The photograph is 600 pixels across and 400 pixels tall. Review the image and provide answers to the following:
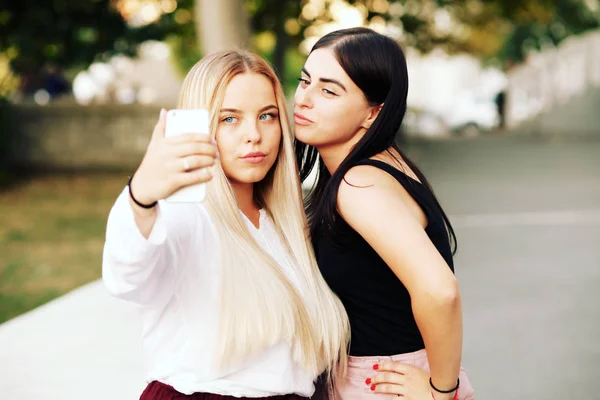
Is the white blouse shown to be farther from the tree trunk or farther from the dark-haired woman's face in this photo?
the tree trunk

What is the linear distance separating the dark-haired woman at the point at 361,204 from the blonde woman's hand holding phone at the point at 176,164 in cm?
66

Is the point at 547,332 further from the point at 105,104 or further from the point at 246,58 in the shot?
the point at 105,104

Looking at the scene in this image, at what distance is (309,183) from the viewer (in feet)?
18.5

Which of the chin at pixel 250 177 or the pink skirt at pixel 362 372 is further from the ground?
the chin at pixel 250 177

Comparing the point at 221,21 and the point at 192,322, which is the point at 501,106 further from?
the point at 192,322

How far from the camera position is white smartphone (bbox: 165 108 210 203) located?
1.42 m

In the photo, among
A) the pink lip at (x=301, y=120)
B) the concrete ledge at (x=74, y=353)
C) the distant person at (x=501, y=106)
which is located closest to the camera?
the pink lip at (x=301, y=120)

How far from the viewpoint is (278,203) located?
227cm

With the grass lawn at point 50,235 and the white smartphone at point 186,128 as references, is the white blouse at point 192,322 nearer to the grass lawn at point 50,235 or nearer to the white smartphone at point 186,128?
the white smartphone at point 186,128

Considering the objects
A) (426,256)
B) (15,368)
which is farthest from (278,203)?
(15,368)

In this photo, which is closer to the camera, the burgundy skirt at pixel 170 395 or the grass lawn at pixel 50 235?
the burgundy skirt at pixel 170 395

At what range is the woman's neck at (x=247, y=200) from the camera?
7.09 ft

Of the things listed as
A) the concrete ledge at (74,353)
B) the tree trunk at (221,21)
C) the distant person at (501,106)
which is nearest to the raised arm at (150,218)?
the concrete ledge at (74,353)

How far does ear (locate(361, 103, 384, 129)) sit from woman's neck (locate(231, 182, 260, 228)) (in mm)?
425
